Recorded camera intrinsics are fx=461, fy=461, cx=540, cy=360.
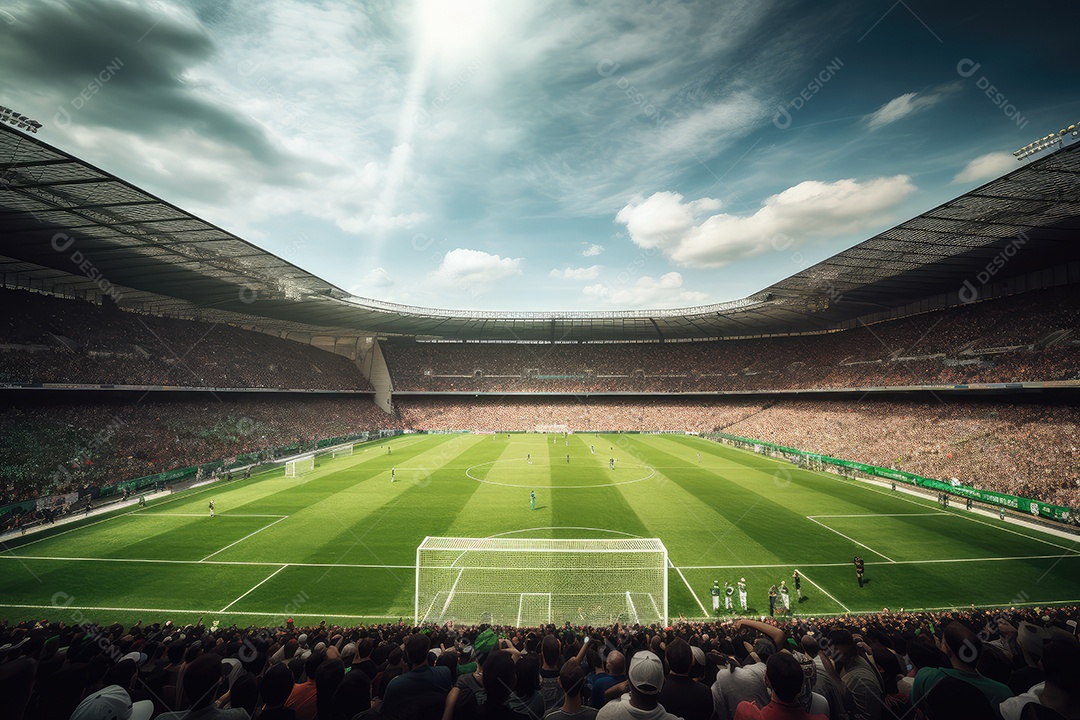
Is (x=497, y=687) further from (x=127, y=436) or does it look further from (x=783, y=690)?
(x=127, y=436)

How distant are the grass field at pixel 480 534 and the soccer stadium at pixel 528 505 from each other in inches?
7.5

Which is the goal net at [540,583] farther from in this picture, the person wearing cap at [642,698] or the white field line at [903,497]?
the white field line at [903,497]

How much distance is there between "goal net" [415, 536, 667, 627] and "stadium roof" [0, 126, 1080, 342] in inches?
778

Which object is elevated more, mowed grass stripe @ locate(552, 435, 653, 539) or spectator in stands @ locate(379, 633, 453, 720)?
spectator in stands @ locate(379, 633, 453, 720)

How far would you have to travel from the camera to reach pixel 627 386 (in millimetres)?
68812

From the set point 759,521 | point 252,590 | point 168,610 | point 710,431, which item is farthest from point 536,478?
point 710,431

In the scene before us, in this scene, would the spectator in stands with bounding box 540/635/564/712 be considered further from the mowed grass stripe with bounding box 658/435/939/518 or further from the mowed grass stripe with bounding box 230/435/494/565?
the mowed grass stripe with bounding box 658/435/939/518

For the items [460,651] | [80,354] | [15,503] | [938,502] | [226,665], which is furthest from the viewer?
[80,354]

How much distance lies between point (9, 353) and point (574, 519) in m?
35.5

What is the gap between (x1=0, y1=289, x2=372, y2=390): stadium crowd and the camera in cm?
2957

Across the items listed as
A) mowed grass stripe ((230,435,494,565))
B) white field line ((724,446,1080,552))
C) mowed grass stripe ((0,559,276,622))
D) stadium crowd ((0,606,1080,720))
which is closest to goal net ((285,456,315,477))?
mowed grass stripe ((230,435,494,565))

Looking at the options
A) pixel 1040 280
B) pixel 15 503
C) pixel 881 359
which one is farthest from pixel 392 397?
pixel 1040 280

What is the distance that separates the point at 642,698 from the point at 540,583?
44.8 ft

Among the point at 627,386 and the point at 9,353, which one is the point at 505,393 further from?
the point at 9,353
